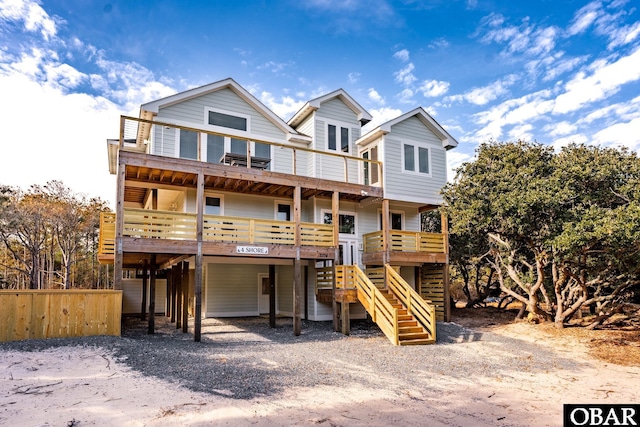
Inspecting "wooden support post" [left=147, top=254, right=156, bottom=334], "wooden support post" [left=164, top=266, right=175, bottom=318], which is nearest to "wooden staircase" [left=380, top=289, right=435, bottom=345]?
"wooden support post" [left=147, top=254, right=156, bottom=334]

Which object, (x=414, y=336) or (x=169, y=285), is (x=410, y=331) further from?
(x=169, y=285)

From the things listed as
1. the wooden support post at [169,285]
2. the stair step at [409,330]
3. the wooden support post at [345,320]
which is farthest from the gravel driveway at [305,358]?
the wooden support post at [169,285]

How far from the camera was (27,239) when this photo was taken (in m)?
30.0

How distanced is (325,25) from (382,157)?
20.0ft

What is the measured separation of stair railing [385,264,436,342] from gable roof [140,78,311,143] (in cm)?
728

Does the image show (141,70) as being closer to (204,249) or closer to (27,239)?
(204,249)

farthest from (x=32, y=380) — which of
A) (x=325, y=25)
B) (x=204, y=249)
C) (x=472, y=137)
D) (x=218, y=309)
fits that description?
(x=472, y=137)

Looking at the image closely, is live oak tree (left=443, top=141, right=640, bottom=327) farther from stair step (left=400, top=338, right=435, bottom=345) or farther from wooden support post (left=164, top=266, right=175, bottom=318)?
wooden support post (left=164, top=266, right=175, bottom=318)

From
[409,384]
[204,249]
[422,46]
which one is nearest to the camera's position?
[409,384]

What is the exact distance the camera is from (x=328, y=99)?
18797 millimetres

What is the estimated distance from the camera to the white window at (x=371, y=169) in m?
18.4

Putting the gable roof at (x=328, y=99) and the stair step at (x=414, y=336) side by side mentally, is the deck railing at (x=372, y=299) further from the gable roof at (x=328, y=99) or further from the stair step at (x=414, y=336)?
the gable roof at (x=328, y=99)
